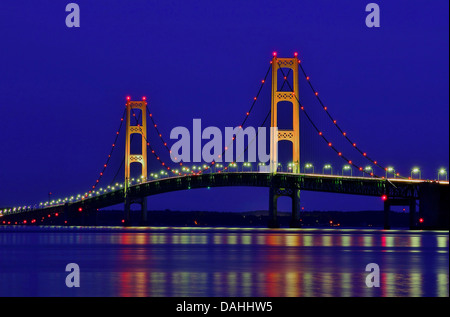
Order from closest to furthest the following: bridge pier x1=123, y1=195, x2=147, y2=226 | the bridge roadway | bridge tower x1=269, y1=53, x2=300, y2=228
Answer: the bridge roadway < bridge tower x1=269, y1=53, x2=300, y2=228 < bridge pier x1=123, y1=195, x2=147, y2=226

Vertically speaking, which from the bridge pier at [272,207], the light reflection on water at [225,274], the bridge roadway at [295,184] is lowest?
the light reflection on water at [225,274]

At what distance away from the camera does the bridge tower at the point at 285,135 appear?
90.2 metres

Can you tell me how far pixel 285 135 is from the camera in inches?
3580

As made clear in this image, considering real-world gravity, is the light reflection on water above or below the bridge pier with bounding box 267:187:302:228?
below

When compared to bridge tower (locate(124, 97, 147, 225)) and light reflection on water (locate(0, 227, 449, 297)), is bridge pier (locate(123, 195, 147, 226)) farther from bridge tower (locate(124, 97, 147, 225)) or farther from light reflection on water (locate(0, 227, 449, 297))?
light reflection on water (locate(0, 227, 449, 297))

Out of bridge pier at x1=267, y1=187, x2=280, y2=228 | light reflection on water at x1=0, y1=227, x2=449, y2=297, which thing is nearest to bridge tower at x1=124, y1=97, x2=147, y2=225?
bridge pier at x1=267, y1=187, x2=280, y2=228

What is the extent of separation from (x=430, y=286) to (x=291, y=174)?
6745 cm

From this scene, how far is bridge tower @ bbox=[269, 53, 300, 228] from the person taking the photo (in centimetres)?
9019

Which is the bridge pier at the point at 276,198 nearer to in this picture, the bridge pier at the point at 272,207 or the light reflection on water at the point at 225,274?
Answer: the bridge pier at the point at 272,207

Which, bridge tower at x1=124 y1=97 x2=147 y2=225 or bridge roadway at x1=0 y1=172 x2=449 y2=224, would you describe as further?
bridge tower at x1=124 y1=97 x2=147 y2=225

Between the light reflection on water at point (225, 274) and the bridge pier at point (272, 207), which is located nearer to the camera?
the light reflection on water at point (225, 274)

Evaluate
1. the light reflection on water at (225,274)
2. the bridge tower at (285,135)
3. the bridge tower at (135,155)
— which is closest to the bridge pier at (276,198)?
the bridge tower at (285,135)
